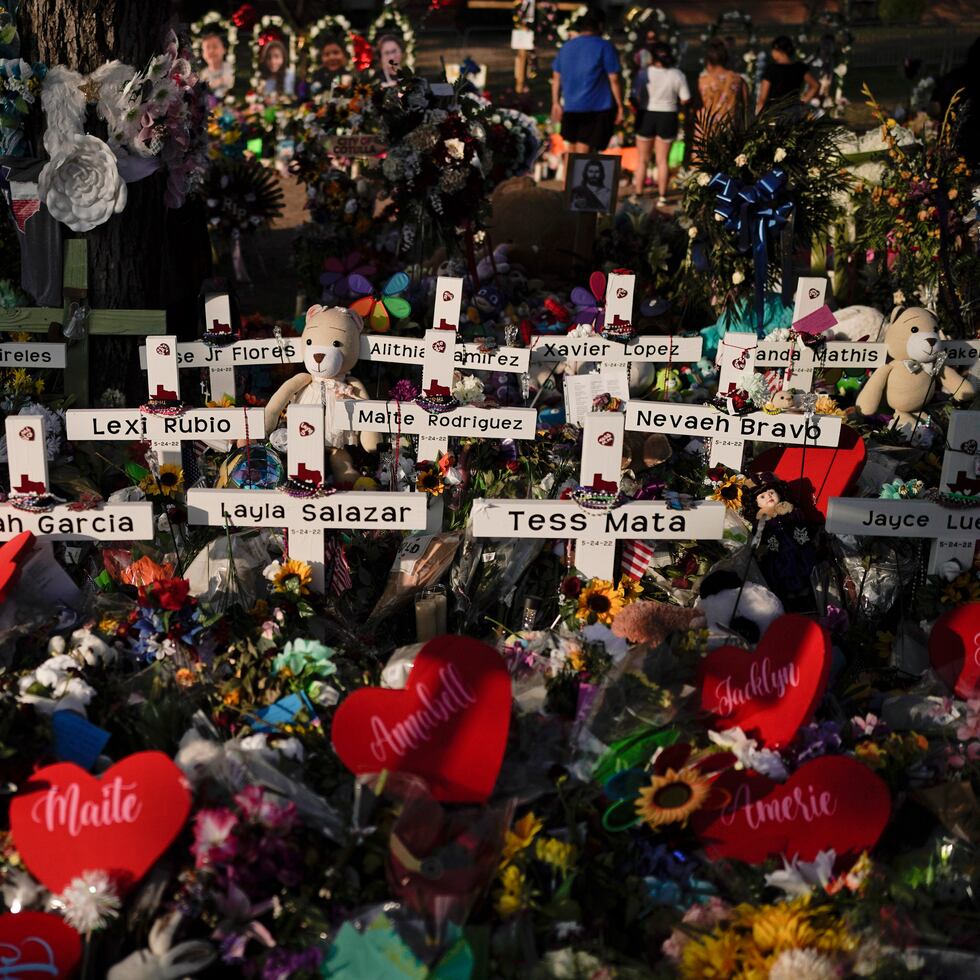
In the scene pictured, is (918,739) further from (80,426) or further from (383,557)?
(80,426)

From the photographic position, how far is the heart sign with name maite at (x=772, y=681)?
8.95ft

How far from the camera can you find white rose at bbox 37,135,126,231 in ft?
16.1

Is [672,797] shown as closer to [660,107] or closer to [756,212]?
[756,212]

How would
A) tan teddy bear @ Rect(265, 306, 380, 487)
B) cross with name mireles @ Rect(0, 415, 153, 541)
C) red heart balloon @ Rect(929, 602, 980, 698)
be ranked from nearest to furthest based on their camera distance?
red heart balloon @ Rect(929, 602, 980, 698)
cross with name mireles @ Rect(0, 415, 153, 541)
tan teddy bear @ Rect(265, 306, 380, 487)

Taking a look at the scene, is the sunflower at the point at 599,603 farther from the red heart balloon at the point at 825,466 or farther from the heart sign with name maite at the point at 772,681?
the red heart balloon at the point at 825,466

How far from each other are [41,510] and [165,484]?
57 centimetres

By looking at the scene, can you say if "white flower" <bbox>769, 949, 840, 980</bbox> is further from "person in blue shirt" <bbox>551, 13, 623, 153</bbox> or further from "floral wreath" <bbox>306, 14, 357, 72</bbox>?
"floral wreath" <bbox>306, 14, 357, 72</bbox>

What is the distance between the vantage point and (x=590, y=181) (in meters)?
6.71

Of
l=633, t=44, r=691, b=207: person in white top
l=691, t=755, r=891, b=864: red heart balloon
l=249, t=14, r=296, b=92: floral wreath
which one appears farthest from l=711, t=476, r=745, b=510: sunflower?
l=249, t=14, r=296, b=92: floral wreath

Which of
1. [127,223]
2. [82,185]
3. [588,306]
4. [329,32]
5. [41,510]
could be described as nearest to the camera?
[41,510]

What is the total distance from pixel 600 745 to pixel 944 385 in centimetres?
302

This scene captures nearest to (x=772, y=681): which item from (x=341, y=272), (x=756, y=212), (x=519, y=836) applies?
(x=519, y=836)

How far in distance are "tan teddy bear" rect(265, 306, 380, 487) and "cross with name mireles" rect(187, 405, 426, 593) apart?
0.91 metres

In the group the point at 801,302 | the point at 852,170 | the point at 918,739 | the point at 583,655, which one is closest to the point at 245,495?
the point at 583,655
